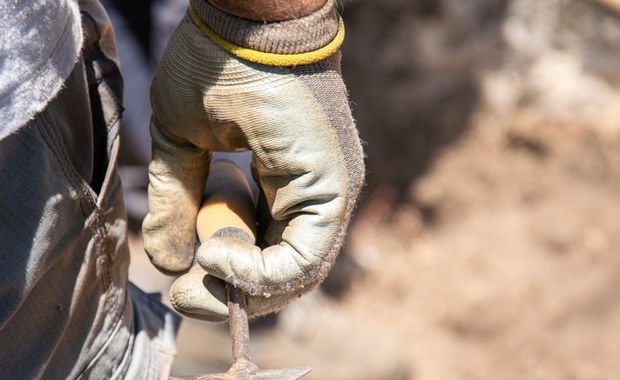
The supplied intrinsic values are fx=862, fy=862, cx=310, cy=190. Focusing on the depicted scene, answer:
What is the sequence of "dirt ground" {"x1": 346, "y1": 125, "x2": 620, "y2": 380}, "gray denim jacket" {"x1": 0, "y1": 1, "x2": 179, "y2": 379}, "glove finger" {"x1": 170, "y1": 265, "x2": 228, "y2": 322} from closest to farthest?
"gray denim jacket" {"x1": 0, "y1": 1, "x2": 179, "y2": 379}, "glove finger" {"x1": 170, "y1": 265, "x2": 228, "y2": 322}, "dirt ground" {"x1": 346, "y1": 125, "x2": 620, "y2": 380}

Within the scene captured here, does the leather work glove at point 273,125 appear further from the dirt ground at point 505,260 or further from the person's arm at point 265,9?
the dirt ground at point 505,260

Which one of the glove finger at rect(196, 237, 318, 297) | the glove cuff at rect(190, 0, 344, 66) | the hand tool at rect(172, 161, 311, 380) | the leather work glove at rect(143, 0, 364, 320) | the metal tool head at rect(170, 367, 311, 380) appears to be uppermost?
the glove cuff at rect(190, 0, 344, 66)

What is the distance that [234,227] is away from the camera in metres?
0.98

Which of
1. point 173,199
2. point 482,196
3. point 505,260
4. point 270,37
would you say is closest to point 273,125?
point 270,37

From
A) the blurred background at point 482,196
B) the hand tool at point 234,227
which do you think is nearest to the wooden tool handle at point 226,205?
the hand tool at point 234,227

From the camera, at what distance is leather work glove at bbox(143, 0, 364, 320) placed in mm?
884

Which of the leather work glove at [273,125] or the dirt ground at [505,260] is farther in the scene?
the dirt ground at [505,260]

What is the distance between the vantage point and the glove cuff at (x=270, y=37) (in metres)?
0.88

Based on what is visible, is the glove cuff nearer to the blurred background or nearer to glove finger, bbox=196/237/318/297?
glove finger, bbox=196/237/318/297

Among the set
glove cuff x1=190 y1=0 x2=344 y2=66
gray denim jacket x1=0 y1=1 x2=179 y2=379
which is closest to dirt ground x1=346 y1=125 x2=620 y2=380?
gray denim jacket x1=0 y1=1 x2=179 y2=379

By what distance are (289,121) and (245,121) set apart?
1.9 inches

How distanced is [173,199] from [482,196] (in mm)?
2213

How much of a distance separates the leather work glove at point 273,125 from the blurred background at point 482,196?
172 cm

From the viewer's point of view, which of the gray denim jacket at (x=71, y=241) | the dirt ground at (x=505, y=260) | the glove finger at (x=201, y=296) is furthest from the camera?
the dirt ground at (x=505, y=260)
